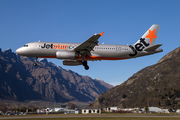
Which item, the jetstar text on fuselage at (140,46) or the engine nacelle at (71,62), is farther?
the jetstar text on fuselage at (140,46)

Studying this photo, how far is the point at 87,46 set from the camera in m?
51.3

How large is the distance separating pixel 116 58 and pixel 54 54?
50.6 feet

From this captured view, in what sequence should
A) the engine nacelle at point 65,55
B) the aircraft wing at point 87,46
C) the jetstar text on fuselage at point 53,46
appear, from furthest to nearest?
the jetstar text on fuselage at point 53,46, the engine nacelle at point 65,55, the aircraft wing at point 87,46

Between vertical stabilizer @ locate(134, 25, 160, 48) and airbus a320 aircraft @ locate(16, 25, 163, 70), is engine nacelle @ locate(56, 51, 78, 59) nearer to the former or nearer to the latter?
airbus a320 aircraft @ locate(16, 25, 163, 70)

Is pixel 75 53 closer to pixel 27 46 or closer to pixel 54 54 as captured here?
pixel 54 54

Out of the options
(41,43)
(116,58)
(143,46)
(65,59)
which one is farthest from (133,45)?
(41,43)

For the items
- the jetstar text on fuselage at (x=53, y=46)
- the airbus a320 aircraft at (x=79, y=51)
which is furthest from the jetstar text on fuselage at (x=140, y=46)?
the jetstar text on fuselage at (x=53, y=46)

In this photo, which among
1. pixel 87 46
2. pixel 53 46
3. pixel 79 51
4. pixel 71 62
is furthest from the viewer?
pixel 71 62

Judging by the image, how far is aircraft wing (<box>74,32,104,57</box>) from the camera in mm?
48153

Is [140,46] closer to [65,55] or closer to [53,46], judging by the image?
[65,55]

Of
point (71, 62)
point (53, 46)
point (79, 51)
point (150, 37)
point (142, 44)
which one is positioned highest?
point (150, 37)

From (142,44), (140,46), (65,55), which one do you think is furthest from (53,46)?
(142,44)

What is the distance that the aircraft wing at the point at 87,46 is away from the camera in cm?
4815

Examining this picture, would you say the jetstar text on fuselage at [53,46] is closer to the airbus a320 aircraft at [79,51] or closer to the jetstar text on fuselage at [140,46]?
the airbus a320 aircraft at [79,51]
